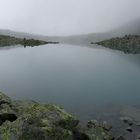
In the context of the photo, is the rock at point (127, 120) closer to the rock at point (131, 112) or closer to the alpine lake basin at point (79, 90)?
the rock at point (131, 112)

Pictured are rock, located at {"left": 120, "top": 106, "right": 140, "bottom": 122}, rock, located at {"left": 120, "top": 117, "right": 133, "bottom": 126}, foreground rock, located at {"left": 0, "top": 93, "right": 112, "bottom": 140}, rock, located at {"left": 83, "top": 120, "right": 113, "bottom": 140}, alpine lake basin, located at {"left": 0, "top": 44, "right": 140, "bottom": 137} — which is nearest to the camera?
foreground rock, located at {"left": 0, "top": 93, "right": 112, "bottom": 140}

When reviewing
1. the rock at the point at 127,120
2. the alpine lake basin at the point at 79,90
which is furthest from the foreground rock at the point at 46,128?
the alpine lake basin at the point at 79,90

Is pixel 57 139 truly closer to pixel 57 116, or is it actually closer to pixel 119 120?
pixel 57 116

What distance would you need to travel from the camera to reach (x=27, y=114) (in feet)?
121

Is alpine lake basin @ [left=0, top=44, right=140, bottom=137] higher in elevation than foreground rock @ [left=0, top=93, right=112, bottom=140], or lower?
lower

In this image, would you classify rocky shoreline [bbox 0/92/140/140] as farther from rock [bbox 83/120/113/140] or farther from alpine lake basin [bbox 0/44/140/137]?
alpine lake basin [bbox 0/44/140/137]

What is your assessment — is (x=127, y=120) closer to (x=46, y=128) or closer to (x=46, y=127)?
(x=46, y=127)

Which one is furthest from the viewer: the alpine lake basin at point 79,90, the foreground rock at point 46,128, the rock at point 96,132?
the alpine lake basin at point 79,90

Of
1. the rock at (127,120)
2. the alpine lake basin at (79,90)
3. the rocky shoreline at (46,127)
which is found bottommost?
the alpine lake basin at (79,90)

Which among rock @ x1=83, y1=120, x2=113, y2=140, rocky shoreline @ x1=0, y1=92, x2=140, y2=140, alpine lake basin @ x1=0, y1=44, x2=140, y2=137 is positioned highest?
rocky shoreline @ x1=0, y1=92, x2=140, y2=140

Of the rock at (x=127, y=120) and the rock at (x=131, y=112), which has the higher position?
the rock at (x=127, y=120)

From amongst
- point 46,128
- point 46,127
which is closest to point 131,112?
point 46,127

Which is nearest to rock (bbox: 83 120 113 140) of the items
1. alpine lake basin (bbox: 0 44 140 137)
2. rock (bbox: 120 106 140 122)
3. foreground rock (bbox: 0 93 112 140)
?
foreground rock (bbox: 0 93 112 140)

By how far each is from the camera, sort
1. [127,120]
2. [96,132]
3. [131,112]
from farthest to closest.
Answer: [131,112] < [127,120] < [96,132]
